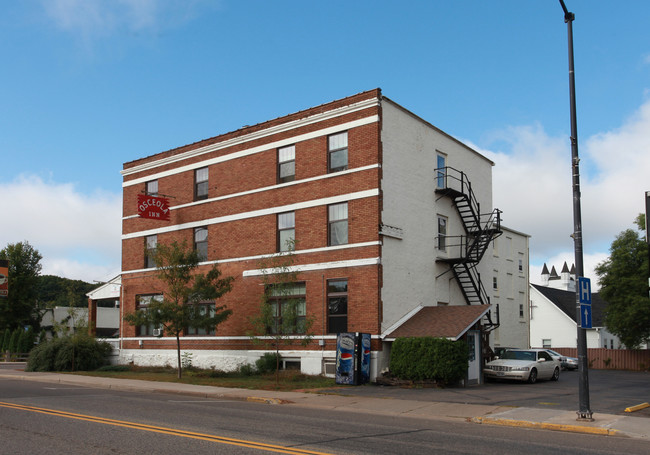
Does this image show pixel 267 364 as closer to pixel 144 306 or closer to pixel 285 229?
pixel 285 229

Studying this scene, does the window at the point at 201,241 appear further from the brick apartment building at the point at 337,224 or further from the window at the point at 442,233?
the window at the point at 442,233

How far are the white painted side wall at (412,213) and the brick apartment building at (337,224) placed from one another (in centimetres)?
8

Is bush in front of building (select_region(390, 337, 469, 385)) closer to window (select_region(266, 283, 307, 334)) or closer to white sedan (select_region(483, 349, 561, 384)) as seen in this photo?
white sedan (select_region(483, 349, 561, 384))

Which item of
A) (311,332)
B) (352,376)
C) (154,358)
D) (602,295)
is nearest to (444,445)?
(352,376)

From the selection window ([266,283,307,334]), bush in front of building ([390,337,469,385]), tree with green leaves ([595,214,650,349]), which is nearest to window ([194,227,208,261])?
window ([266,283,307,334])

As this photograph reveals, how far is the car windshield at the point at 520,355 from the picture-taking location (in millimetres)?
→ 27812

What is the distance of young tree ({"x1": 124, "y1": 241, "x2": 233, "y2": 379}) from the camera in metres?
26.2

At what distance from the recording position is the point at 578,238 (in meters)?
14.9

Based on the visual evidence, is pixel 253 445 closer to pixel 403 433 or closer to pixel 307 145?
pixel 403 433

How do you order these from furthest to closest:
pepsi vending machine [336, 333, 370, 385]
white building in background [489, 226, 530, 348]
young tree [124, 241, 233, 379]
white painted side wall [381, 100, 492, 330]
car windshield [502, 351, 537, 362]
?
white building in background [489, 226, 530, 348], car windshield [502, 351, 537, 362], young tree [124, 241, 233, 379], white painted side wall [381, 100, 492, 330], pepsi vending machine [336, 333, 370, 385]

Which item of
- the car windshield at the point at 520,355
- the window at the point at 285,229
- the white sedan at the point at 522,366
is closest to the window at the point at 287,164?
the window at the point at 285,229

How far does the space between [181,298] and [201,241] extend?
4.80 m

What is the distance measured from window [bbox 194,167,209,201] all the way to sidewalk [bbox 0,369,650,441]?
35.9 ft

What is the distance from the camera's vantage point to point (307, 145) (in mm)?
28078
